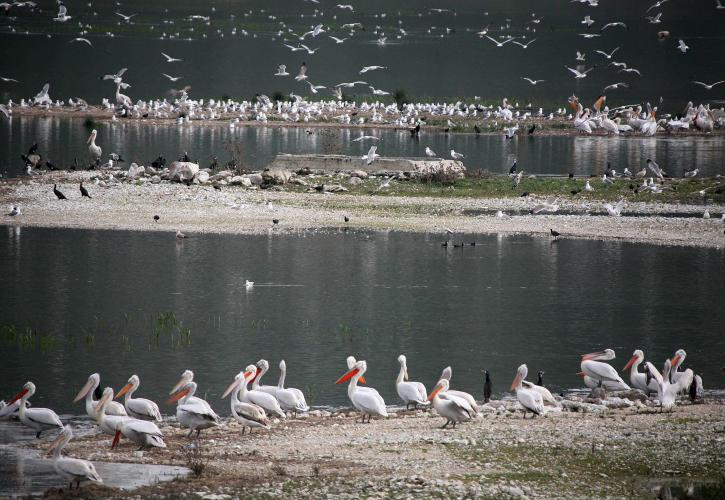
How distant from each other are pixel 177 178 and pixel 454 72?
249 ft

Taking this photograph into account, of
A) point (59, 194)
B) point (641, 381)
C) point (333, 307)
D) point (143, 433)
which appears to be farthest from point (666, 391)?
point (59, 194)

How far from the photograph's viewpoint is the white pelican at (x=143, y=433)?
11203mm

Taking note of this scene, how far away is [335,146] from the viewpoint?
40.6m

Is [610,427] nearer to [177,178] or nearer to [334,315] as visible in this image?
[334,315]

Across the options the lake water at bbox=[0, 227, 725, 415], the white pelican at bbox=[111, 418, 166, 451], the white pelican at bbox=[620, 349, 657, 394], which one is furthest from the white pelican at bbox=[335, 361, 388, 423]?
the white pelican at bbox=[620, 349, 657, 394]

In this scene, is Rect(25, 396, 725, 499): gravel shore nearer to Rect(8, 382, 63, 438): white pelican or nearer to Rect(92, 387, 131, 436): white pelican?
Rect(92, 387, 131, 436): white pelican

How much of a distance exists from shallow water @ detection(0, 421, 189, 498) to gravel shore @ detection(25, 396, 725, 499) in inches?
8.9

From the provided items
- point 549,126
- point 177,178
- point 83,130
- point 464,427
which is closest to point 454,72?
point 549,126

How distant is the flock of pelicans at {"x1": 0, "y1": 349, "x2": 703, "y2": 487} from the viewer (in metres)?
11.9

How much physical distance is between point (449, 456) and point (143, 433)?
9.10 ft

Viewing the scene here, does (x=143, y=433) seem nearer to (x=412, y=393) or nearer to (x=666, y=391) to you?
(x=412, y=393)

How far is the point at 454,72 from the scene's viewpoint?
105 meters

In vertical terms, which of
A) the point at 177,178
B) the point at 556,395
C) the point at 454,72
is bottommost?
the point at 556,395

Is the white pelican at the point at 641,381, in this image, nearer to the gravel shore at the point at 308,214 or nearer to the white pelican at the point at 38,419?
the white pelican at the point at 38,419
